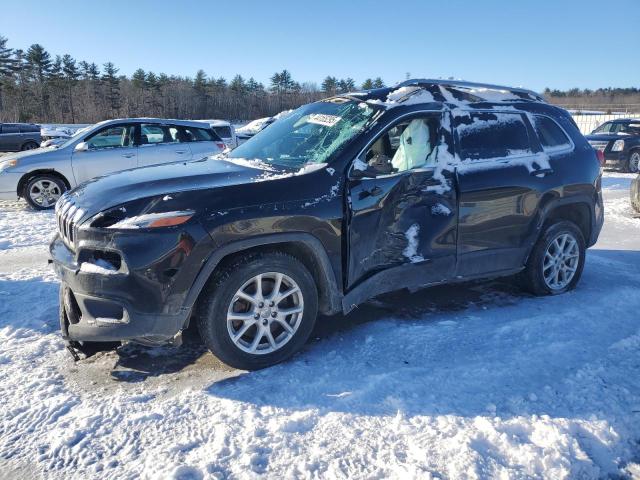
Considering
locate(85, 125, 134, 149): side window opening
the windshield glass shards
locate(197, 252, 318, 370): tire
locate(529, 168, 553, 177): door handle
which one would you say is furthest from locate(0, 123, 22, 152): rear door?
locate(529, 168, 553, 177): door handle

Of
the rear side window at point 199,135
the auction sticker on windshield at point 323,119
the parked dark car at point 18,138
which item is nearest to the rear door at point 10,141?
the parked dark car at point 18,138

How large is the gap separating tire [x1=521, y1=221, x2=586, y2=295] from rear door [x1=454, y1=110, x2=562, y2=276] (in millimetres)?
192

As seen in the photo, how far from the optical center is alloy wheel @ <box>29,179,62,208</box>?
958 cm

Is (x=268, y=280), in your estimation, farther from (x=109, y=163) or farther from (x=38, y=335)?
(x=109, y=163)

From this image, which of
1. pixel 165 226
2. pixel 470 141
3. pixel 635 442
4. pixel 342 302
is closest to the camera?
pixel 635 442

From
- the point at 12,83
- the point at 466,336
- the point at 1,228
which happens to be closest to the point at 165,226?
the point at 466,336

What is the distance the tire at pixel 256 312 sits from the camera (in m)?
3.24

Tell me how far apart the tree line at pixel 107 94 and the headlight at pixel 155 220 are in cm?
6075

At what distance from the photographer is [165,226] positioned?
3.05m

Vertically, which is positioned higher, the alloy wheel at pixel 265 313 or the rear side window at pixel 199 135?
the rear side window at pixel 199 135

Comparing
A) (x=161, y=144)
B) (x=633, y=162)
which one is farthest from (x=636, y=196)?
(x=161, y=144)

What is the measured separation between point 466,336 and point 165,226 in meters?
2.40

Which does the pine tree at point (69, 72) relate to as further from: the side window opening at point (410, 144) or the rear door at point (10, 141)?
the side window opening at point (410, 144)

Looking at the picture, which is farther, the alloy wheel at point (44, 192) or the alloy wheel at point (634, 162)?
the alloy wheel at point (634, 162)
